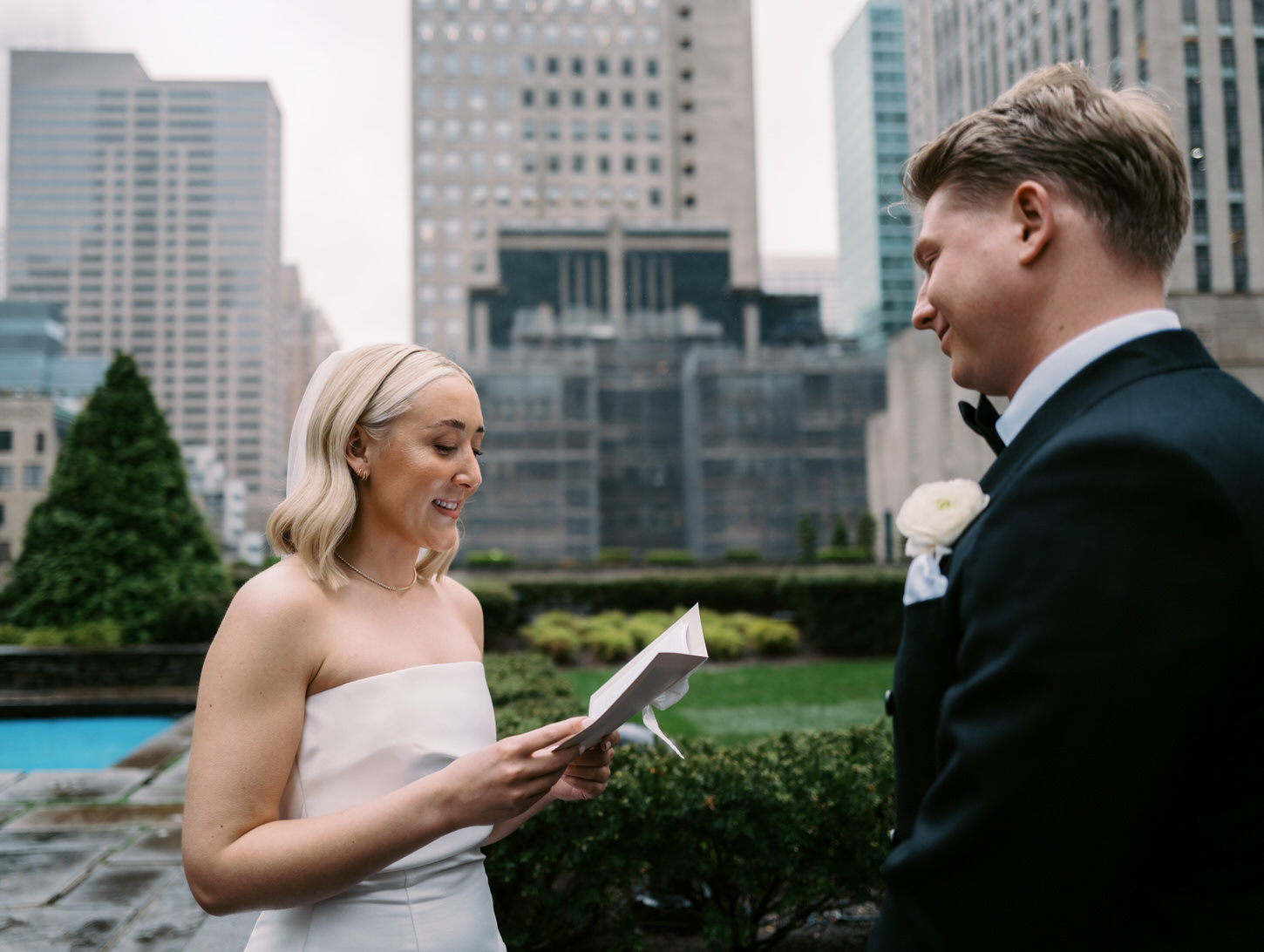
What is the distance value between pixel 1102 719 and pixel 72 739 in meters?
12.0

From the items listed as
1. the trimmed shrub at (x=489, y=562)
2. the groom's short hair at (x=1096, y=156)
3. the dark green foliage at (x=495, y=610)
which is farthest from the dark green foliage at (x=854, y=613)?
the trimmed shrub at (x=489, y=562)

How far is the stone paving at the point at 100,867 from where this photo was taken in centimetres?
417

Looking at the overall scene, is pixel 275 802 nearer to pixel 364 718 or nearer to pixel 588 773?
pixel 364 718

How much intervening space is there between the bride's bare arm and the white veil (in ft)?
1.58

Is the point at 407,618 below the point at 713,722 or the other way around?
the other way around

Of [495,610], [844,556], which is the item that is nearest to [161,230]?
[844,556]

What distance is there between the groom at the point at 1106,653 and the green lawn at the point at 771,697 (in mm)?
7380

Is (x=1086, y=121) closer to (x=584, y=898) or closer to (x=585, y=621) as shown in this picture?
(x=584, y=898)

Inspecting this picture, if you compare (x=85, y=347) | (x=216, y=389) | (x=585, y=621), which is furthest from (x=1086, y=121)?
(x=85, y=347)

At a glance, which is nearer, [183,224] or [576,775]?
[576,775]

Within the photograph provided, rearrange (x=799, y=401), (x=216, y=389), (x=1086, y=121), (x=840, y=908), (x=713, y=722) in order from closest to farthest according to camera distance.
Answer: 1. (x=1086, y=121)
2. (x=840, y=908)
3. (x=713, y=722)
4. (x=799, y=401)
5. (x=216, y=389)

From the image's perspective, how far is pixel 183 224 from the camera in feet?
475

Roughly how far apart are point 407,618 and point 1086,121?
160 centimetres

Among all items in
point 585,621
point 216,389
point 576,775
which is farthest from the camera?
point 216,389
